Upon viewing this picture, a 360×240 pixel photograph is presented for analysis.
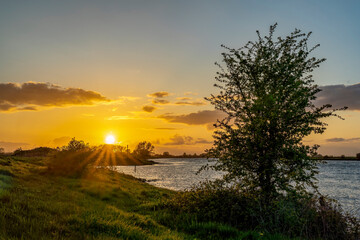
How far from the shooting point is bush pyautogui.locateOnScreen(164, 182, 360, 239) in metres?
12.2

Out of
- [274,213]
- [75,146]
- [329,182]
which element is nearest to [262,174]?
[274,213]

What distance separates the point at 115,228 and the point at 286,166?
29.4ft

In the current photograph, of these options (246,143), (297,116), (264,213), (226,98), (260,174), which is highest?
(226,98)

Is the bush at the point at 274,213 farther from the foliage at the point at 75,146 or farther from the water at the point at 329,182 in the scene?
the foliage at the point at 75,146

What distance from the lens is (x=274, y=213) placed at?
12.3 metres

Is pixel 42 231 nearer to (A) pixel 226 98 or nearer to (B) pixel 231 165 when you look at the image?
(B) pixel 231 165

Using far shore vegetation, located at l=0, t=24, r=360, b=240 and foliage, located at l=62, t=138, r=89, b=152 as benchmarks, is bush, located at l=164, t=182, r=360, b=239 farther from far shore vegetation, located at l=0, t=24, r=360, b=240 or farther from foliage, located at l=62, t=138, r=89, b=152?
foliage, located at l=62, t=138, r=89, b=152

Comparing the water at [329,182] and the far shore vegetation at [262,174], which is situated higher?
the far shore vegetation at [262,174]

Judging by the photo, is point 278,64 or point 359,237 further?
point 278,64

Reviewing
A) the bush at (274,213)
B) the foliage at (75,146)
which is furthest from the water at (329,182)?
the foliage at (75,146)

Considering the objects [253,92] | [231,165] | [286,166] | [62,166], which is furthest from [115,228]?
[62,166]

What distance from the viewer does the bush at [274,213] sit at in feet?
40.2

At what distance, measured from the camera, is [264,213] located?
1273 centimetres

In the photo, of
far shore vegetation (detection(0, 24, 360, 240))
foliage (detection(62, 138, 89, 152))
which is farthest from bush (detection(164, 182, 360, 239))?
foliage (detection(62, 138, 89, 152))
